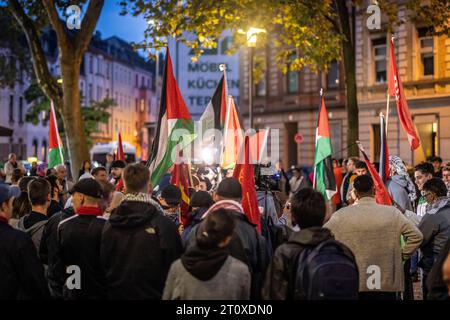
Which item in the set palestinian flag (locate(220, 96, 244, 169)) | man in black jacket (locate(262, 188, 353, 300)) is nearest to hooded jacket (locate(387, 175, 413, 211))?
palestinian flag (locate(220, 96, 244, 169))

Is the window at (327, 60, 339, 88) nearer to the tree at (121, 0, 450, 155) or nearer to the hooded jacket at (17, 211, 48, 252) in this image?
the tree at (121, 0, 450, 155)

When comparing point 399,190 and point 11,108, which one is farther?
point 11,108

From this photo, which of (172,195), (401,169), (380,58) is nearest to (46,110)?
(380,58)

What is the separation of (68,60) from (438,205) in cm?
1432

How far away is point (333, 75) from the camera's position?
37500 mm

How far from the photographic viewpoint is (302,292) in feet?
16.6

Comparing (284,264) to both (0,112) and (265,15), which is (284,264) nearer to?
(265,15)

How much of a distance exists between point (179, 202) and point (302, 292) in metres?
3.71

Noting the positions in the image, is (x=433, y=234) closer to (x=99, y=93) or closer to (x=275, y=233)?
(x=275, y=233)

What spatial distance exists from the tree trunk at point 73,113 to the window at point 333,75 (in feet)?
60.1

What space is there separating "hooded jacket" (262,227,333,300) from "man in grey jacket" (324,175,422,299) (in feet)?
5.88

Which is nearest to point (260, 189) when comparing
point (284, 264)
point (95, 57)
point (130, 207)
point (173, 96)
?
point (173, 96)

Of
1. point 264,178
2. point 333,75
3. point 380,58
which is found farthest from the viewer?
point 333,75

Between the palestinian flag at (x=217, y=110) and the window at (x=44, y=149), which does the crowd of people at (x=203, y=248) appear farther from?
the window at (x=44, y=149)
